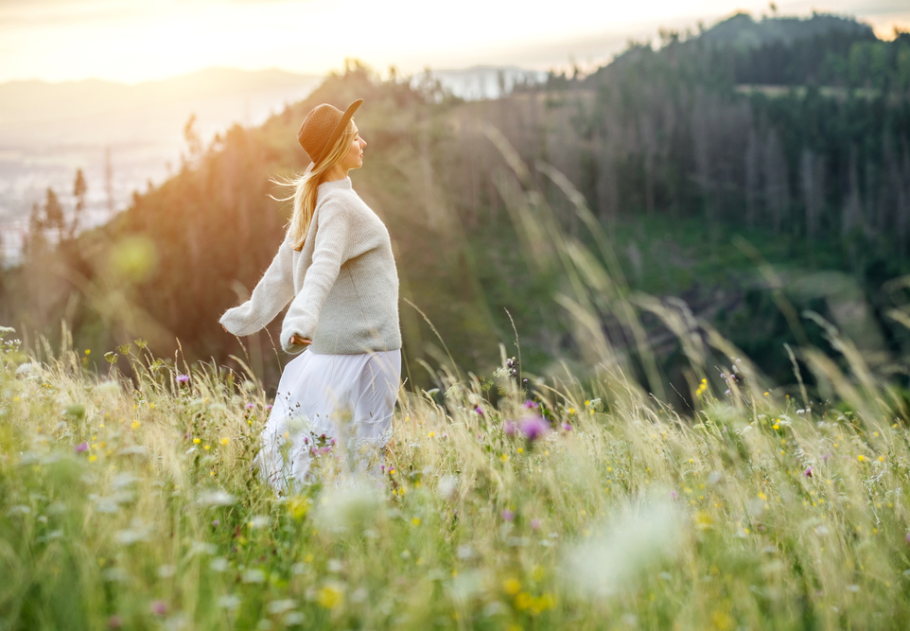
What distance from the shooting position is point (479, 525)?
7.21 feet

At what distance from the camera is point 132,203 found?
57250 mm

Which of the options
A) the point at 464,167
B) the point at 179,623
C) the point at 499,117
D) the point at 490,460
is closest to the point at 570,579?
the point at 490,460

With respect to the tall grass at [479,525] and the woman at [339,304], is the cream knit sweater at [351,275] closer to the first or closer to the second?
the woman at [339,304]

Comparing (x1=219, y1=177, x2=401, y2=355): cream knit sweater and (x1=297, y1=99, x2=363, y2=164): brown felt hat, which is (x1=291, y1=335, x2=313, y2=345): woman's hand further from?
(x1=297, y1=99, x2=363, y2=164): brown felt hat

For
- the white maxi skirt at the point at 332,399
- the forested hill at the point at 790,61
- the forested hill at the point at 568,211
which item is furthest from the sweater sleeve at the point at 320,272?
the forested hill at the point at 790,61

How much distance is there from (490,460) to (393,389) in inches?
30.3

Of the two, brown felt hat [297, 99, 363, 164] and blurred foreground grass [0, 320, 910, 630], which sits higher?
brown felt hat [297, 99, 363, 164]

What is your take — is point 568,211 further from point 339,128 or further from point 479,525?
point 479,525

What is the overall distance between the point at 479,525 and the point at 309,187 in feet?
6.19

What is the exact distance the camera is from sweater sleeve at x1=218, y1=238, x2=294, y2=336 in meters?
3.30

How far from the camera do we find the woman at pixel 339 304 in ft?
9.45

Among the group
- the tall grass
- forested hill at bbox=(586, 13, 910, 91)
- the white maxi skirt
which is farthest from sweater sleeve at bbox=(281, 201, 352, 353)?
forested hill at bbox=(586, 13, 910, 91)

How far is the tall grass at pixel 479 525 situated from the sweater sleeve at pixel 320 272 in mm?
447

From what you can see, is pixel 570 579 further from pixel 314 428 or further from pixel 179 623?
pixel 314 428
